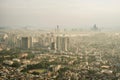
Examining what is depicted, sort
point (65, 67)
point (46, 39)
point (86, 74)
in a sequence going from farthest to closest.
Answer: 1. point (46, 39)
2. point (65, 67)
3. point (86, 74)

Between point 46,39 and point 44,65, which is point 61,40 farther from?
point 44,65

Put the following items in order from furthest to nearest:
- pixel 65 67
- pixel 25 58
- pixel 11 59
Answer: pixel 25 58, pixel 11 59, pixel 65 67

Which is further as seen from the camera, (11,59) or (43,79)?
(11,59)

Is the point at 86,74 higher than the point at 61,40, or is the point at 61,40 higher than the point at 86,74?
the point at 61,40

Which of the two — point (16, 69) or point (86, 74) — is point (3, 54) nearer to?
point (16, 69)

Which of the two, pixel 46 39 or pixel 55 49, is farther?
pixel 46 39

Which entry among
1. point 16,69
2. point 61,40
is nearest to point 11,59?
point 16,69

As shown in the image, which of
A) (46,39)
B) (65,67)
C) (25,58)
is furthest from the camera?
(46,39)

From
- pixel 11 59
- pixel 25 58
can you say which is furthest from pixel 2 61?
pixel 25 58

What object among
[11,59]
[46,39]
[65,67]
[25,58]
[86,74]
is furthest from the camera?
[46,39]
